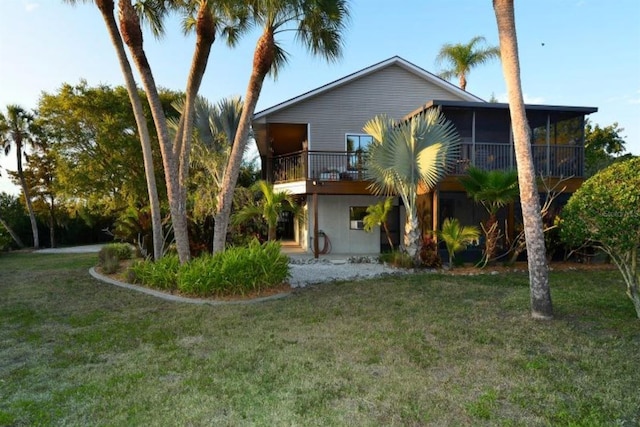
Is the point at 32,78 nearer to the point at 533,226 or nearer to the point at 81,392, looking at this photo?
the point at 81,392

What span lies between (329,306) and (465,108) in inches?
310

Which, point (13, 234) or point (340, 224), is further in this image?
point (13, 234)

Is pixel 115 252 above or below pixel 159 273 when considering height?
above

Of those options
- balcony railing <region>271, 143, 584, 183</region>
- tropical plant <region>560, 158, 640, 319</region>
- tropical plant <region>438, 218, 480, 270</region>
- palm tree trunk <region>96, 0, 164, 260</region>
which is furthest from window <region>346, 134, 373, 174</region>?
tropical plant <region>560, 158, 640, 319</region>

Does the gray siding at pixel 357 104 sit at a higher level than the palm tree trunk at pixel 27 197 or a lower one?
higher

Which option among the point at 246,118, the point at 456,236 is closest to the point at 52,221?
the point at 246,118

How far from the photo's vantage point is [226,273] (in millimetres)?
7191

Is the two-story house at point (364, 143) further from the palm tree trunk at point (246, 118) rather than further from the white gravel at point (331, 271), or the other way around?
the palm tree trunk at point (246, 118)

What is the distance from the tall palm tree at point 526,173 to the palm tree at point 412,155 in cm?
377

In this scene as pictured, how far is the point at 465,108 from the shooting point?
1116cm

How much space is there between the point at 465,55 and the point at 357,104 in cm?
929

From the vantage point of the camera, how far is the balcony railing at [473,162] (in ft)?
38.1

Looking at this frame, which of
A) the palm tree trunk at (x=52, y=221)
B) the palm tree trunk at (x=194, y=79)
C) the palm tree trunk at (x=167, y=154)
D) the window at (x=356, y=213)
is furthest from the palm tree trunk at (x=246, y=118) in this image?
the palm tree trunk at (x=52, y=221)

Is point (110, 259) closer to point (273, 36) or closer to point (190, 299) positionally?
point (190, 299)
